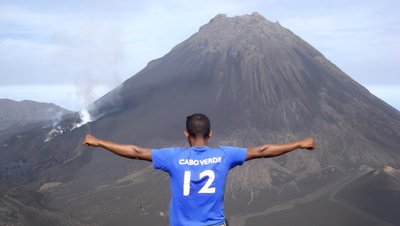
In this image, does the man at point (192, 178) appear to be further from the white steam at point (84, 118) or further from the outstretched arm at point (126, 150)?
the white steam at point (84, 118)

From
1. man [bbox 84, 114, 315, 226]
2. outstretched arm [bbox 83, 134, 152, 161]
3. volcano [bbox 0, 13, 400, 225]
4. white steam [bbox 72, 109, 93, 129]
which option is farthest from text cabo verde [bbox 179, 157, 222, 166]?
white steam [bbox 72, 109, 93, 129]

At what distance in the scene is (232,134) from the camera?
4206 centimetres

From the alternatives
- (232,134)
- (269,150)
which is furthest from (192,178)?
(232,134)

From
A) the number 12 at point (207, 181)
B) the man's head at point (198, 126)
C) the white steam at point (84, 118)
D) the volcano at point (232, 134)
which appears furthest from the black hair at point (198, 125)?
the white steam at point (84, 118)

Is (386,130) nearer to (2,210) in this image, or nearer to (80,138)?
(80,138)

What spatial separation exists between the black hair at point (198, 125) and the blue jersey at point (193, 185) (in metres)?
0.20

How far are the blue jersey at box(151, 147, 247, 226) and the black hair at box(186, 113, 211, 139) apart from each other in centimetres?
20

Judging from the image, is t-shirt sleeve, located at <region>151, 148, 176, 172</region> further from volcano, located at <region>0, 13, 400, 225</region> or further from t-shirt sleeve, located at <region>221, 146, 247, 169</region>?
volcano, located at <region>0, 13, 400, 225</region>

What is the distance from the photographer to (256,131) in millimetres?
43250

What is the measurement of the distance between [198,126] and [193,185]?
48 cm

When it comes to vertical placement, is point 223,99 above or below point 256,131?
above

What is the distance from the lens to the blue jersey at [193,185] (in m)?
3.91

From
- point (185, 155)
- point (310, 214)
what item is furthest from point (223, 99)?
point (185, 155)

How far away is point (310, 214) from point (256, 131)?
14926 millimetres
